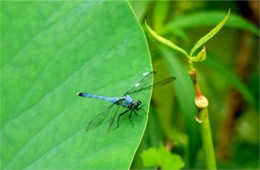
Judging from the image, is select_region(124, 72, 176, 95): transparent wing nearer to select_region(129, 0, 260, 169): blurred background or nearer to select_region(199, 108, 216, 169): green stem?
select_region(199, 108, 216, 169): green stem

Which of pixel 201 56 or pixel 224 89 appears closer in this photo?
pixel 201 56

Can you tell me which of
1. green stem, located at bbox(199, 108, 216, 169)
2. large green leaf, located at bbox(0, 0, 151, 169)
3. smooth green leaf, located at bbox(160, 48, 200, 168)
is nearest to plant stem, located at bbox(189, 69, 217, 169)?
green stem, located at bbox(199, 108, 216, 169)

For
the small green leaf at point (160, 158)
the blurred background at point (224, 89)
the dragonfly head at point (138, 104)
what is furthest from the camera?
the blurred background at point (224, 89)

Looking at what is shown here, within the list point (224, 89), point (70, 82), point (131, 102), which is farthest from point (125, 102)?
point (224, 89)

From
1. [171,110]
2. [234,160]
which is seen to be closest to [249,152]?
[234,160]

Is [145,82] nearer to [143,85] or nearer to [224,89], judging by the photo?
[143,85]

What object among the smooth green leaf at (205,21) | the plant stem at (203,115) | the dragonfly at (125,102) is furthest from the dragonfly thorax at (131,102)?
the smooth green leaf at (205,21)

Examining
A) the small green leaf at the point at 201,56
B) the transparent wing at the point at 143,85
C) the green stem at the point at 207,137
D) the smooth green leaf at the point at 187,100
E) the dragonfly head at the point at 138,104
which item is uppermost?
the small green leaf at the point at 201,56

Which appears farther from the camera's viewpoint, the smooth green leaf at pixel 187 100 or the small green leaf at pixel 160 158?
the smooth green leaf at pixel 187 100

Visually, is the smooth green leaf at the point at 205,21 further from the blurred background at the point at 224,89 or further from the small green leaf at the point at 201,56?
the small green leaf at the point at 201,56
